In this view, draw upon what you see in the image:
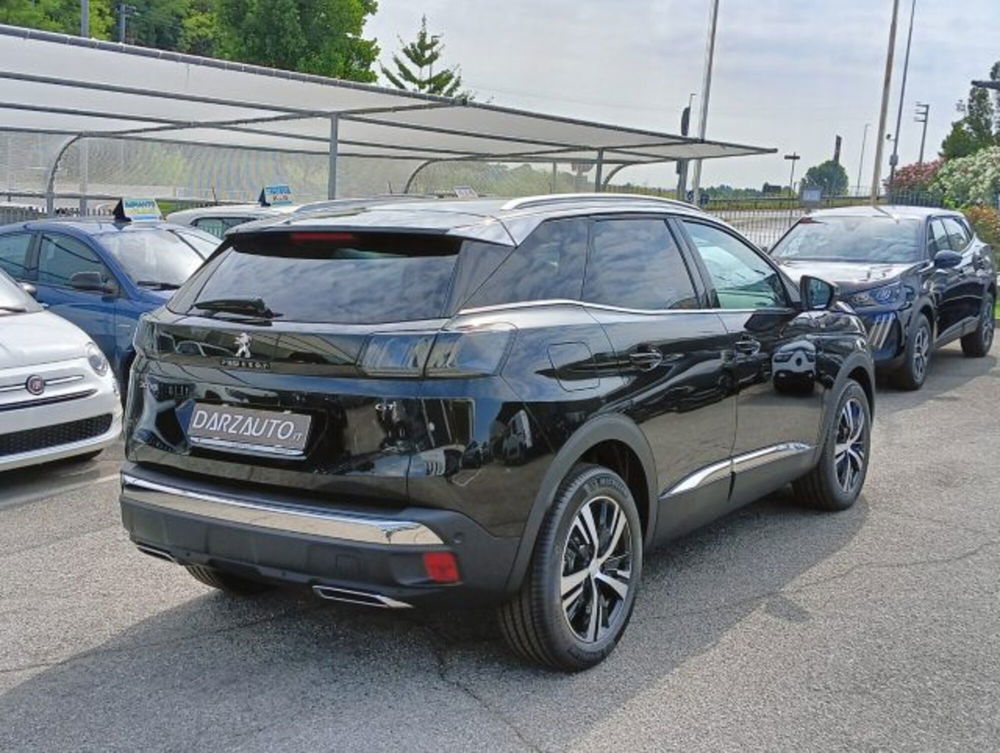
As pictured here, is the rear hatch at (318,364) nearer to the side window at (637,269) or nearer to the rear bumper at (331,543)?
the rear bumper at (331,543)

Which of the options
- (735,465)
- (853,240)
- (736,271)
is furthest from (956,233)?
(735,465)

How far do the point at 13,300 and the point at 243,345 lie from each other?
4214mm

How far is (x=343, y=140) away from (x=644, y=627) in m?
16.7

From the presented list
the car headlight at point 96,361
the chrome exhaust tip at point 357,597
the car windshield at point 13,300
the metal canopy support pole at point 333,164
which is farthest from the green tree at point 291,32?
the chrome exhaust tip at point 357,597

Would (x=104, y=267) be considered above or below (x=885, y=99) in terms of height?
below

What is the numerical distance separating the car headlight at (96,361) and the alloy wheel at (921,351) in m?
7.20

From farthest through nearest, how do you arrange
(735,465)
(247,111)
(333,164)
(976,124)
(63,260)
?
1. (976,124)
2. (247,111)
3. (333,164)
4. (63,260)
5. (735,465)

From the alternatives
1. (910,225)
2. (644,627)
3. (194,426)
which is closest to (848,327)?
(644,627)

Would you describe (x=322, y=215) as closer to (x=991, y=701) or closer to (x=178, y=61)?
(x=991, y=701)

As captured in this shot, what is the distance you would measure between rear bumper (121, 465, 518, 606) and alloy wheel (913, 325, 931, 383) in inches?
296

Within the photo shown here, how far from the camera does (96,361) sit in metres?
6.58

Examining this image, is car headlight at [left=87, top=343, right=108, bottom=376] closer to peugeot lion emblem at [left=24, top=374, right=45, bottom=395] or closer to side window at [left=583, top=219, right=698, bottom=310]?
peugeot lion emblem at [left=24, top=374, right=45, bottom=395]

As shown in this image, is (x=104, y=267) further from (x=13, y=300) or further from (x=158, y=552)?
(x=158, y=552)

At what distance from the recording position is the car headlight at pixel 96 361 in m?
6.52
